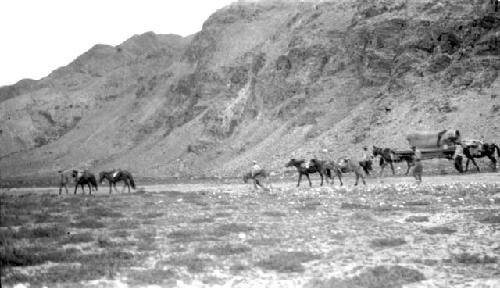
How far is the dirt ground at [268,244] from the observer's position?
34.2 feet

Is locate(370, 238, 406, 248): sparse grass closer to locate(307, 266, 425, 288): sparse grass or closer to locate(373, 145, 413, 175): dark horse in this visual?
locate(307, 266, 425, 288): sparse grass

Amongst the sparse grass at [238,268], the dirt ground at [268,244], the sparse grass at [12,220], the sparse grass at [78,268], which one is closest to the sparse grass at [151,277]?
the dirt ground at [268,244]

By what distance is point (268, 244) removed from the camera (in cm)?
1378

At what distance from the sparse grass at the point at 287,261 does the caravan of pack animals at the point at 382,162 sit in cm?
1771

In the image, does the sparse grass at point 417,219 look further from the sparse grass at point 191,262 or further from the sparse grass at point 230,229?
the sparse grass at point 191,262

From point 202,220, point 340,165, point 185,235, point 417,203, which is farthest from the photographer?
point 340,165

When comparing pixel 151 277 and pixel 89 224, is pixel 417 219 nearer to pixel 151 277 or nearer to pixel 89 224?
pixel 151 277

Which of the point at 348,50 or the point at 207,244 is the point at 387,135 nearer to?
the point at 348,50

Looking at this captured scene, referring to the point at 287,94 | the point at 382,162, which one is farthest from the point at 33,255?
the point at 287,94

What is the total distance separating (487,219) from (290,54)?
6200 centimetres

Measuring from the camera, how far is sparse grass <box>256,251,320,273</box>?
1113 cm

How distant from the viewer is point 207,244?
45.7 feet

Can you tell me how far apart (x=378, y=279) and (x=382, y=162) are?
1196 inches

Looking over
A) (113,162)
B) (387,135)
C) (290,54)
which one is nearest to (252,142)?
(290,54)
